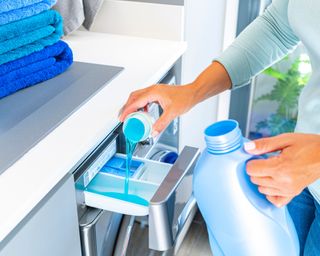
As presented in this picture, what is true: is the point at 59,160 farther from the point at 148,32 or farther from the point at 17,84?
the point at 148,32

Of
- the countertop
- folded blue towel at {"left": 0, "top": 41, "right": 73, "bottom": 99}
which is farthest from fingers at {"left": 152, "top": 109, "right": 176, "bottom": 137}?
folded blue towel at {"left": 0, "top": 41, "right": 73, "bottom": 99}

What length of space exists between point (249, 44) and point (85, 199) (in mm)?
554

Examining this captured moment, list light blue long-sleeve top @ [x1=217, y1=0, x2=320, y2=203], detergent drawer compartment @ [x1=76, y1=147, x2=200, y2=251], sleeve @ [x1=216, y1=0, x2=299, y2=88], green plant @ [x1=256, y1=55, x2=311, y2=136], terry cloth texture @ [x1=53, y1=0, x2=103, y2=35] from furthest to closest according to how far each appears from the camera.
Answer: green plant @ [x1=256, y1=55, x2=311, y2=136], terry cloth texture @ [x1=53, y1=0, x2=103, y2=35], sleeve @ [x1=216, y1=0, x2=299, y2=88], light blue long-sleeve top @ [x1=217, y1=0, x2=320, y2=203], detergent drawer compartment @ [x1=76, y1=147, x2=200, y2=251]

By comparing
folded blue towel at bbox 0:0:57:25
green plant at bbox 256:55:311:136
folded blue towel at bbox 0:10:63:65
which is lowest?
green plant at bbox 256:55:311:136

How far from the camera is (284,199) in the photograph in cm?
78

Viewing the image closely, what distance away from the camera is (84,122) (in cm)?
103

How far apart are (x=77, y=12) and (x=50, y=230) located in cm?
85

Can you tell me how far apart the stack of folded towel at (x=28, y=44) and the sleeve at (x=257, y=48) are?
43cm

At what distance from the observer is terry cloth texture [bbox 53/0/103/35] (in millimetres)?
1485

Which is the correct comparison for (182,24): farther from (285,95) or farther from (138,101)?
(285,95)

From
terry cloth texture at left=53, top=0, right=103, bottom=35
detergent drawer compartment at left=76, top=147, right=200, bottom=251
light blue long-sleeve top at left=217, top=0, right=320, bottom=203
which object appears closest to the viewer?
detergent drawer compartment at left=76, top=147, right=200, bottom=251

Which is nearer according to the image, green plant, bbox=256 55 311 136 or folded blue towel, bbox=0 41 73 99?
folded blue towel, bbox=0 41 73 99

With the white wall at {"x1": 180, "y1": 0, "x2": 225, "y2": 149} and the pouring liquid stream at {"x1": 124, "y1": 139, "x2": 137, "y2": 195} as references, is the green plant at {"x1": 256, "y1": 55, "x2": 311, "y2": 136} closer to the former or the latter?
the white wall at {"x1": 180, "y1": 0, "x2": 225, "y2": 149}

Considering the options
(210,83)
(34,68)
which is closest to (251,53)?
Answer: (210,83)
